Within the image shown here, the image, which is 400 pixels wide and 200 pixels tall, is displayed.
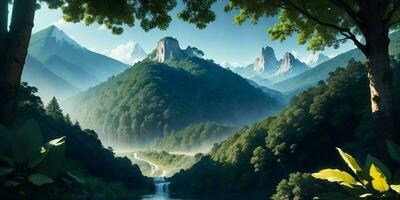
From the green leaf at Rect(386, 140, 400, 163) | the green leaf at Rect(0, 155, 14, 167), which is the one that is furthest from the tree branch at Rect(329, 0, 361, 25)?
Result: the green leaf at Rect(0, 155, 14, 167)

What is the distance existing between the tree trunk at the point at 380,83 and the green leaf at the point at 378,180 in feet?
10.1

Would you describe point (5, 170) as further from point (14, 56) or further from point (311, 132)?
point (311, 132)

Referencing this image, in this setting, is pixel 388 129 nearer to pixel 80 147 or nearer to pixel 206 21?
pixel 206 21

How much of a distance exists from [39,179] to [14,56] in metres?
3.14

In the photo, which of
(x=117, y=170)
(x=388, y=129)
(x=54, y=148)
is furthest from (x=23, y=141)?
(x=117, y=170)

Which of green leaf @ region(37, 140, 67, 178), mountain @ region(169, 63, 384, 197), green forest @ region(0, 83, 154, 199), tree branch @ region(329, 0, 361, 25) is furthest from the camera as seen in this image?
mountain @ region(169, 63, 384, 197)

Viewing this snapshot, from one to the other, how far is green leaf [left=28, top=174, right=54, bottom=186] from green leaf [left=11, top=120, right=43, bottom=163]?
36cm

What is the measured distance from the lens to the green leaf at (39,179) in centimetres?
566

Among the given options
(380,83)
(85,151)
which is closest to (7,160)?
(380,83)

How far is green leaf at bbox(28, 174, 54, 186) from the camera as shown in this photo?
5657 mm

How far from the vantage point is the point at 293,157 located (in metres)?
94.0

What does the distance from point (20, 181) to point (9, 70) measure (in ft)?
9.11

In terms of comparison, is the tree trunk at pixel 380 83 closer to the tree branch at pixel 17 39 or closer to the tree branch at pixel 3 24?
the tree branch at pixel 17 39

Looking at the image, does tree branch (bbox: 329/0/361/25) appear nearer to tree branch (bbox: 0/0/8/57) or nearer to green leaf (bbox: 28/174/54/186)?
tree branch (bbox: 0/0/8/57)
